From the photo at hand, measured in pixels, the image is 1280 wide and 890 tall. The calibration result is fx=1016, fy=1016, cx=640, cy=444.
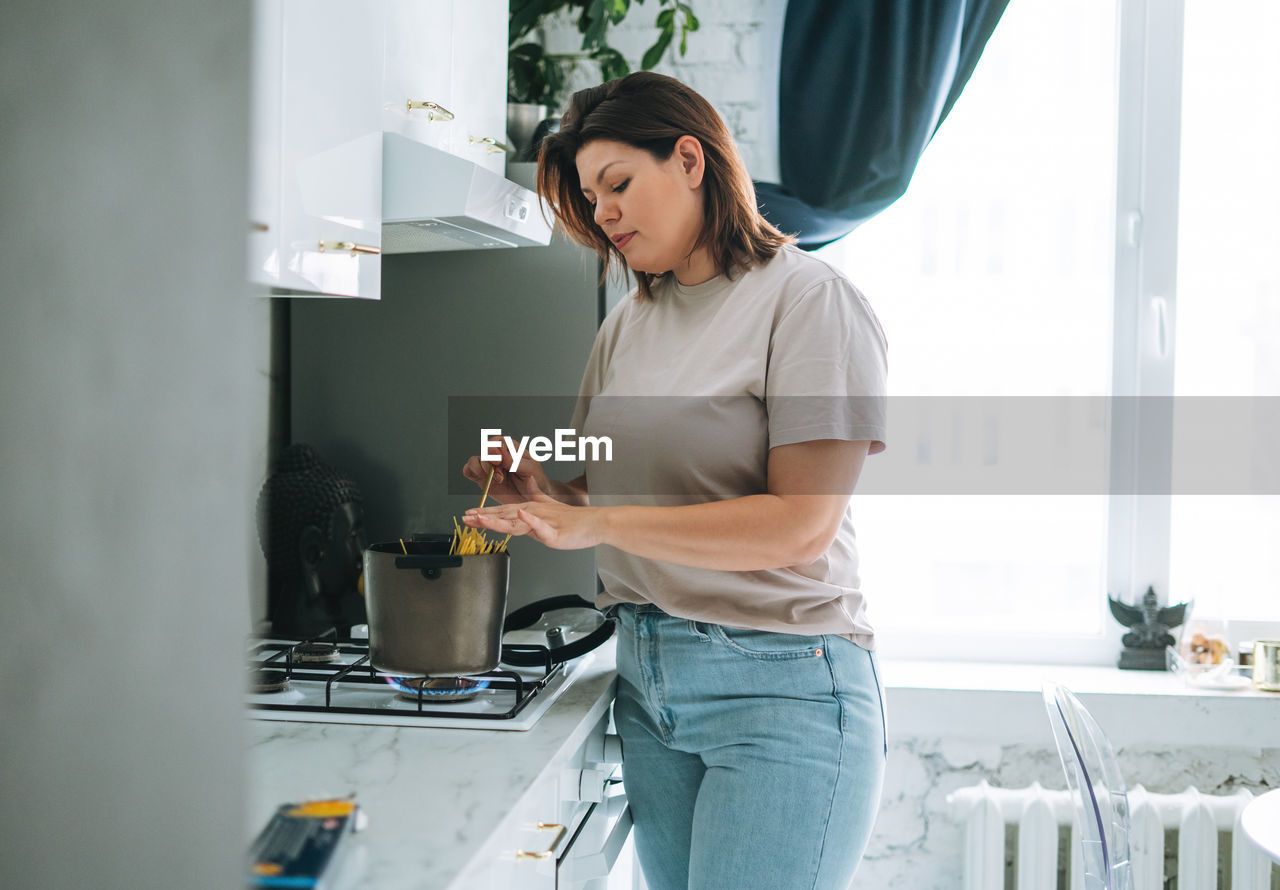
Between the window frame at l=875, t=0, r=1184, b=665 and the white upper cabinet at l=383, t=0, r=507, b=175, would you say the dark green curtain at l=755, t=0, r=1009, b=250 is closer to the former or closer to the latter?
the window frame at l=875, t=0, r=1184, b=665

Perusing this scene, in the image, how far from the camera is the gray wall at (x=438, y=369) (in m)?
1.81

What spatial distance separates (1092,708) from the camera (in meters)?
2.03

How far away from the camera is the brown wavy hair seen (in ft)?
3.98

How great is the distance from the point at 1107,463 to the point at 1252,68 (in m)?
0.92

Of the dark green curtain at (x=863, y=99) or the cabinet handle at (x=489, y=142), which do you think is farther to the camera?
the dark green curtain at (x=863, y=99)

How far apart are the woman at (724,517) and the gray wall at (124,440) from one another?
2.45 ft

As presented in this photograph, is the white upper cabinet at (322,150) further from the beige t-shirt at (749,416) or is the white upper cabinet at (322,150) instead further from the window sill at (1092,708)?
the window sill at (1092,708)

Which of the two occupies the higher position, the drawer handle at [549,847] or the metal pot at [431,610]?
the metal pot at [431,610]

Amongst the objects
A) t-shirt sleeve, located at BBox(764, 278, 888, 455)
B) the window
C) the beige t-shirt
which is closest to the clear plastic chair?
→ the beige t-shirt

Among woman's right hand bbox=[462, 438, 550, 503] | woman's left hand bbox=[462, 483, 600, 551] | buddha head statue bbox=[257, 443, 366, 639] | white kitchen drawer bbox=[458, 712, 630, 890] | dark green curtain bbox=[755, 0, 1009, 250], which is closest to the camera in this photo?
white kitchen drawer bbox=[458, 712, 630, 890]

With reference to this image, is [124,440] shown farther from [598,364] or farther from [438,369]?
[438,369]

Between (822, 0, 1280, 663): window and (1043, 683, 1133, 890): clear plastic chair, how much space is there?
0.79 metres

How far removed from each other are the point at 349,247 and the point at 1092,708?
168 cm

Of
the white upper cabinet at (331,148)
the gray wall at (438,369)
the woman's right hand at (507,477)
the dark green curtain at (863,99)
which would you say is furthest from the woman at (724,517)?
the dark green curtain at (863,99)
